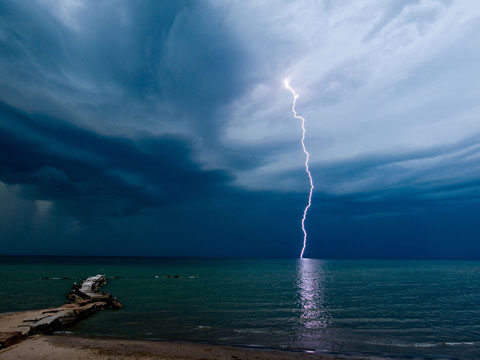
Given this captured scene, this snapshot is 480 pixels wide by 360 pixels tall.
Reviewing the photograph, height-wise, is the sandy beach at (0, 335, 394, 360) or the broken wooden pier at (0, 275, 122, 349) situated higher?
the broken wooden pier at (0, 275, 122, 349)

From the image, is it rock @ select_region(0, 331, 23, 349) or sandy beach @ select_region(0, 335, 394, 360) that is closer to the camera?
sandy beach @ select_region(0, 335, 394, 360)

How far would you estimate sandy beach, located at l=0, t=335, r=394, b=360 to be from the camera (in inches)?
589

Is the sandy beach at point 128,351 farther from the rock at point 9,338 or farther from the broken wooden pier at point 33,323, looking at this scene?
the broken wooden pier at point 33,323

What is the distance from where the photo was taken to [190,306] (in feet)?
105

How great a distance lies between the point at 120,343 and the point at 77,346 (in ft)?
8.02

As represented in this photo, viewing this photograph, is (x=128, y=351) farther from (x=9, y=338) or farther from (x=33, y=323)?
(x=33, y=323)

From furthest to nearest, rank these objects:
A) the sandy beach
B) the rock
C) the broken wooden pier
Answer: the broken wooden pier < the rock < the sandy beach

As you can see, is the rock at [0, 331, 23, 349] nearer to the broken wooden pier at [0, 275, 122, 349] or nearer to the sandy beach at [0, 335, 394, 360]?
the broken wooden pier at [0, 275, 122, 349]

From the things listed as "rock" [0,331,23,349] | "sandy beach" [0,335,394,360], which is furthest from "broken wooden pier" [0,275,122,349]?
"sandy beach" [0,335,394,360]

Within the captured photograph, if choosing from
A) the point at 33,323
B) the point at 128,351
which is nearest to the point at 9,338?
the point at 33,323

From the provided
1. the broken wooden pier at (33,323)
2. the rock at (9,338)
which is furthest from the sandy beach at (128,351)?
the broken wooden pier at (33,323)

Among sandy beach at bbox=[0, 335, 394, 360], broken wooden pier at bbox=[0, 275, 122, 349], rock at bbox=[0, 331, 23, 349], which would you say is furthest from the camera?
broken wooden pier at bbox=[0, 275, 122, 349]

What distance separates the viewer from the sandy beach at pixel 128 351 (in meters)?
15.0

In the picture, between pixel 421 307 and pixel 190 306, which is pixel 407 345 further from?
pixel 190 306
